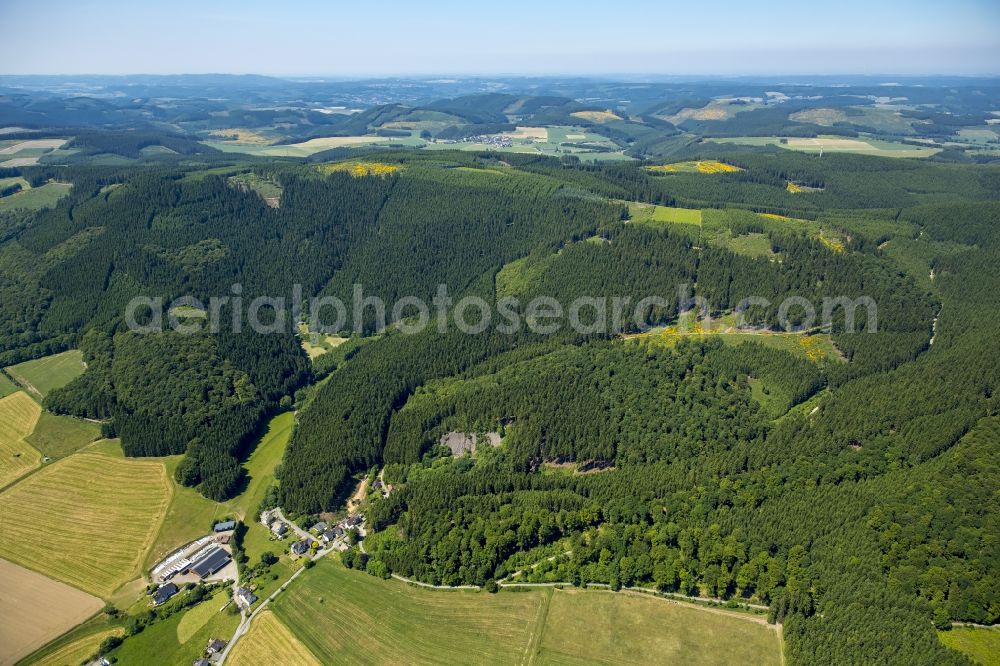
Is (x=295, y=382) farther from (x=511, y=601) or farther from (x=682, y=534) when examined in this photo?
(x=682, y=534)

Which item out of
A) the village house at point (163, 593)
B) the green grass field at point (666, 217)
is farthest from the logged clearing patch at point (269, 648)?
the green grass field at point (666, 217)

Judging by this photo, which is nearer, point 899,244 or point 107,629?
point 107,629

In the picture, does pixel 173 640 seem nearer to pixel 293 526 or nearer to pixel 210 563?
pixel 210 563

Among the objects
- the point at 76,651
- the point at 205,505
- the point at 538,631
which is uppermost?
the point at 538,631

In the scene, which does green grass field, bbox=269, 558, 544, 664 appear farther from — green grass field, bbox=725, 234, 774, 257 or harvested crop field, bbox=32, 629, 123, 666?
green grass field, bbox=725, 234, 774, 257

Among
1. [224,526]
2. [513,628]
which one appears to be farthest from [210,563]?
[513,628]

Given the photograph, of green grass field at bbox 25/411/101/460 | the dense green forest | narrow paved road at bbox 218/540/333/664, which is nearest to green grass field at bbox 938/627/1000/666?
the dense green forest

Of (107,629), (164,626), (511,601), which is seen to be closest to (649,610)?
(511,601)
